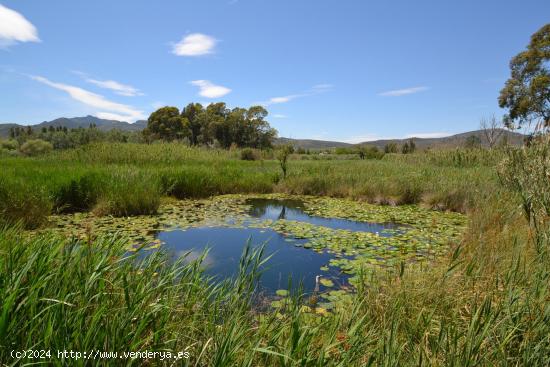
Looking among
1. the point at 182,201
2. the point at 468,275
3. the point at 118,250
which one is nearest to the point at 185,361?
the point at 118,250

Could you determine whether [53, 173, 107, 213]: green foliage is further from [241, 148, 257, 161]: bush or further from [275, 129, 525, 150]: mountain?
[241, 148, 257, 161]: bush

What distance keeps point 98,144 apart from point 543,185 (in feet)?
48.7

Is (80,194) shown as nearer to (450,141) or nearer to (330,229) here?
(330,229)

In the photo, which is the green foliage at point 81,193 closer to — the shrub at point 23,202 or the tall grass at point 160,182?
the tall grass at point 160,182

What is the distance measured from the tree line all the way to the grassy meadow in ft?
118

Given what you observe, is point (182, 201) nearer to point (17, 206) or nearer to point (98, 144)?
point (17, 206)

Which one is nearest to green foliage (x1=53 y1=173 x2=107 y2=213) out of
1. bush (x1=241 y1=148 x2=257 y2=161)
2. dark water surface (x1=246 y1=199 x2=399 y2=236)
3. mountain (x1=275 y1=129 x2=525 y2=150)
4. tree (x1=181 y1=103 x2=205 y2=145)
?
dark water surface (x1=246 y1=199 x2=399 y2=236)

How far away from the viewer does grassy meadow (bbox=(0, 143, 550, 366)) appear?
160 cm

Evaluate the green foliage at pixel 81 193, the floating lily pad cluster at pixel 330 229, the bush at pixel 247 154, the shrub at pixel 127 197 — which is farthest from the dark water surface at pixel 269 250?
the bush at pixel 247 154

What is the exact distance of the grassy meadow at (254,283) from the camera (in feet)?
5.24

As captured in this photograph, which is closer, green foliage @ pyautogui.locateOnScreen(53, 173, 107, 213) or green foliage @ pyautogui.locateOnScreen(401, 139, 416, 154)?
green foliage @ pyautogui.locateOnScreen(53, 173, 107, 213)

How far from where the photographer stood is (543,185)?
3500mm

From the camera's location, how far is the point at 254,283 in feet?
11.7

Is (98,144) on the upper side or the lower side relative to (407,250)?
upper
